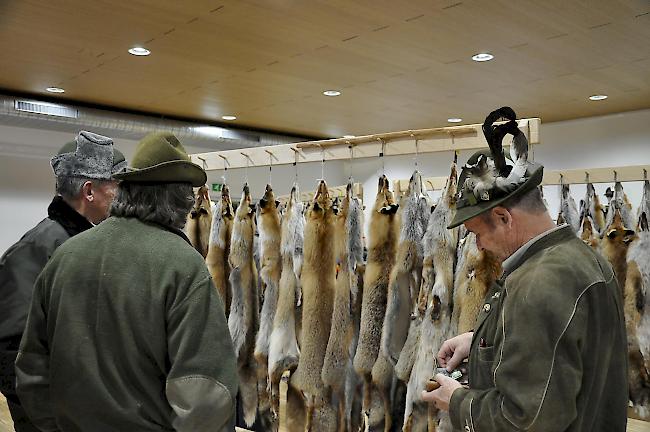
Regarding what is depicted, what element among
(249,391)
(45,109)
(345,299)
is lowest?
(249,391)

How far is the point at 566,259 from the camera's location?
5.74 feet

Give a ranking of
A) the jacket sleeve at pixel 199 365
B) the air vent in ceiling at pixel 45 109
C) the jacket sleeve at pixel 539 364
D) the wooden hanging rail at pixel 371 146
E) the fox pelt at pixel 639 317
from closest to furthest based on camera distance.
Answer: the jacket sleeve at pixel 539 364
the jacket sleeve at pixel 199 365
the wooden hanging rail at pixel 371 146
the fox pelt at pixel 639 317
the air vent in ceiling at pixel 45 109

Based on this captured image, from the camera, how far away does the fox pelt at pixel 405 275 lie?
2.94m

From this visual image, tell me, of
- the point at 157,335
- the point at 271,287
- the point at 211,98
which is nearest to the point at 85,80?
the point at 211,98

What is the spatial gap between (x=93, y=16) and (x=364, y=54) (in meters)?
2.20

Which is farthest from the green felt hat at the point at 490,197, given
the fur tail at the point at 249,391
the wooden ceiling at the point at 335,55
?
the wooden ceiling at the point at 335,55

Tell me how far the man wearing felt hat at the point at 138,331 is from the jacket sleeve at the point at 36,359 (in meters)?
0.05

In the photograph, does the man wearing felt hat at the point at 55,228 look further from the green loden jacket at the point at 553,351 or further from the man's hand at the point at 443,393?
the green loden jacket at the point at 553,351

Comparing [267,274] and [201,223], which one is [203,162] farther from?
[267,274]

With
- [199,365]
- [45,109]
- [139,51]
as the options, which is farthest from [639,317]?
[45,109]

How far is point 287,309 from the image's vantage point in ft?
11.2

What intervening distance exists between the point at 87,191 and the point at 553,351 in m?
2.01

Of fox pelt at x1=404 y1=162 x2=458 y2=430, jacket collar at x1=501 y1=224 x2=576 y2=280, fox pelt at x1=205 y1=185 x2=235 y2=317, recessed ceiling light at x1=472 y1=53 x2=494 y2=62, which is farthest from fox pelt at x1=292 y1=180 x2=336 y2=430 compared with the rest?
recessed ceiling light at x1=472 y1=53 x2=494 y2=62

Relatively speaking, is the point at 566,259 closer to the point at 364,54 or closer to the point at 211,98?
the point at 364,54
